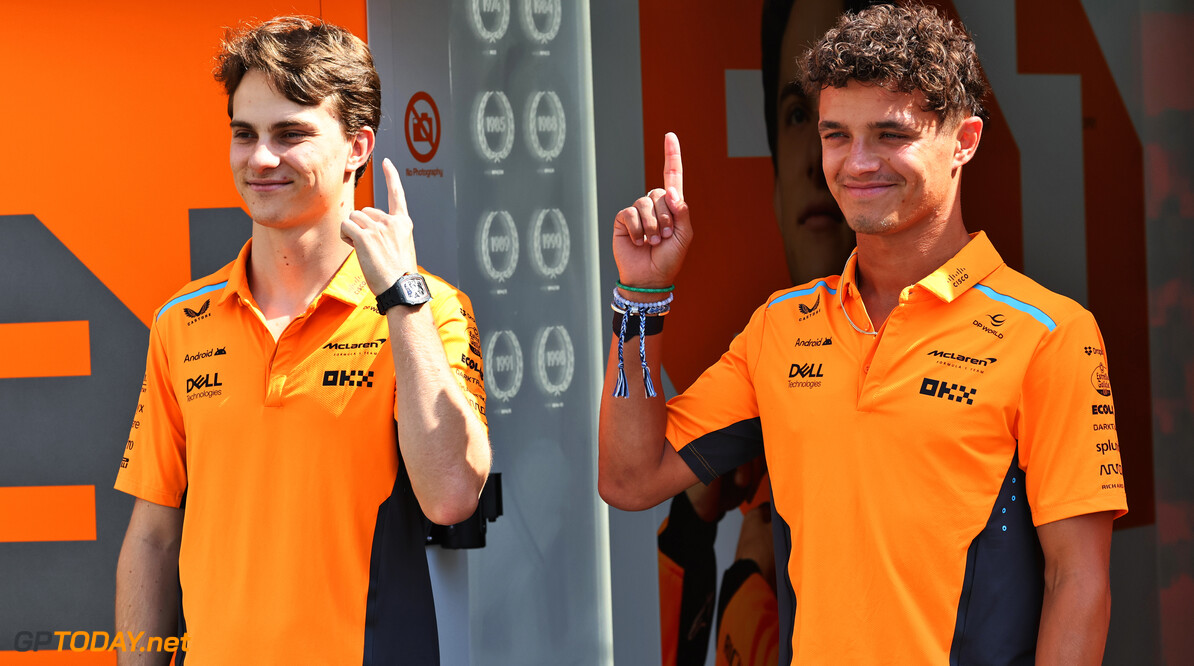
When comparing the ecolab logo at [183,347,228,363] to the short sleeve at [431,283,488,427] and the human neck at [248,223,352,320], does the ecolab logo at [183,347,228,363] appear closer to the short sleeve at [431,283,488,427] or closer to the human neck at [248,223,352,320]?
the human neck at [248,223,352,320]

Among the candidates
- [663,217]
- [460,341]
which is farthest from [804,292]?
[460,341]

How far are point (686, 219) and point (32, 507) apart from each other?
179 centimetres

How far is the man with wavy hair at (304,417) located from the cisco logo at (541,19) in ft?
3.50

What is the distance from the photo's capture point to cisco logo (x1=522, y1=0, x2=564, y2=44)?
3069 millimetres

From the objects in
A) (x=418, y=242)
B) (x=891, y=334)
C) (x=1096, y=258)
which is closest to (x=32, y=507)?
(x=418, y=242)

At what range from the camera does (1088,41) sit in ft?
8.68

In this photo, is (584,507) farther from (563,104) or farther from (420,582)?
(420,582)

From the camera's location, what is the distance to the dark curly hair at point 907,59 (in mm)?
1884

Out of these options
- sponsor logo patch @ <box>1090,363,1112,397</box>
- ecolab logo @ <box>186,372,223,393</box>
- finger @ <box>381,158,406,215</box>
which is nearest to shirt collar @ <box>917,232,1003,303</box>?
sponsor logo patch @ <box>1090,363,1112,397</box>

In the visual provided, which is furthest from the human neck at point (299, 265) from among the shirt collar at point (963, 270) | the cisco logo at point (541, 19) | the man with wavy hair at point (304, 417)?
the cisco logo at point (541, 19)

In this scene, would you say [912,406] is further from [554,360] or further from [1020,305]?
[554,360]

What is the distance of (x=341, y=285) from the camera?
6.60ft

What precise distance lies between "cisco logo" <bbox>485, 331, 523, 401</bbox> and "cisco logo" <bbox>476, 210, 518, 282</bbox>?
0.52 ft

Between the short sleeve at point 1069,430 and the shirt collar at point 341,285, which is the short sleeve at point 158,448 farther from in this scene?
the short sleeve at point 1069,430
